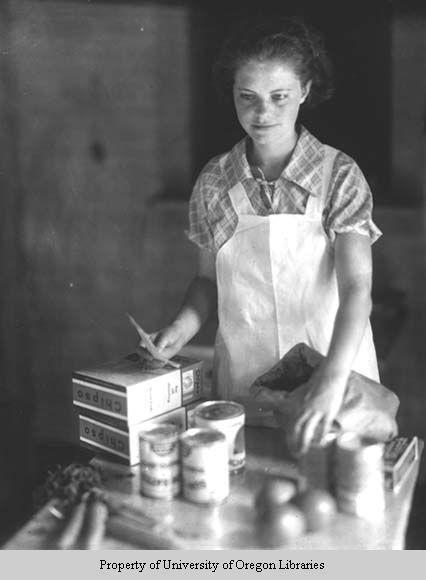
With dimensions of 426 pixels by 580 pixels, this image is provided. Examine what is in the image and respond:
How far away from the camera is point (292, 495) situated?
120 cm

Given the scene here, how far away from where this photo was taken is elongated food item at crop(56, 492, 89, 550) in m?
1.17

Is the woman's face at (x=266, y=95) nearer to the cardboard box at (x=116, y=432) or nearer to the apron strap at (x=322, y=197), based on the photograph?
the apron strap at (x=322, y=197)

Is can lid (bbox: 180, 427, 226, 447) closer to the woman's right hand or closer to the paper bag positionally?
the paper bag

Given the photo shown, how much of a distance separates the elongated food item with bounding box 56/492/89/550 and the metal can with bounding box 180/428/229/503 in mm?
178

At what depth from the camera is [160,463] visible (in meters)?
1.26

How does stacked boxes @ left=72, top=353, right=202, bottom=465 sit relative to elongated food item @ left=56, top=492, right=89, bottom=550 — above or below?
above

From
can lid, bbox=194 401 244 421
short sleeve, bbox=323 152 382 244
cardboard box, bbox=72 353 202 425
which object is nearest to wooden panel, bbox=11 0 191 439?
short sleeve, bbox=323 152 382 244

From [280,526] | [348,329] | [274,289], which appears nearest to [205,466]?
[280,526]

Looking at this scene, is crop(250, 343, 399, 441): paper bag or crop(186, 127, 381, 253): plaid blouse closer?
crop(250, 343, 399, 441): paper bag

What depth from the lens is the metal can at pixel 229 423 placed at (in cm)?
129

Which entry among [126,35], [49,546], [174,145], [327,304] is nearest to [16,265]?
[174,145]

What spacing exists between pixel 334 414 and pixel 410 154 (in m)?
1.99

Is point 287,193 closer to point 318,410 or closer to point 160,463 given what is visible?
point 318,410

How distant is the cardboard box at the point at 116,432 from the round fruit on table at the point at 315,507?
1.10ft
